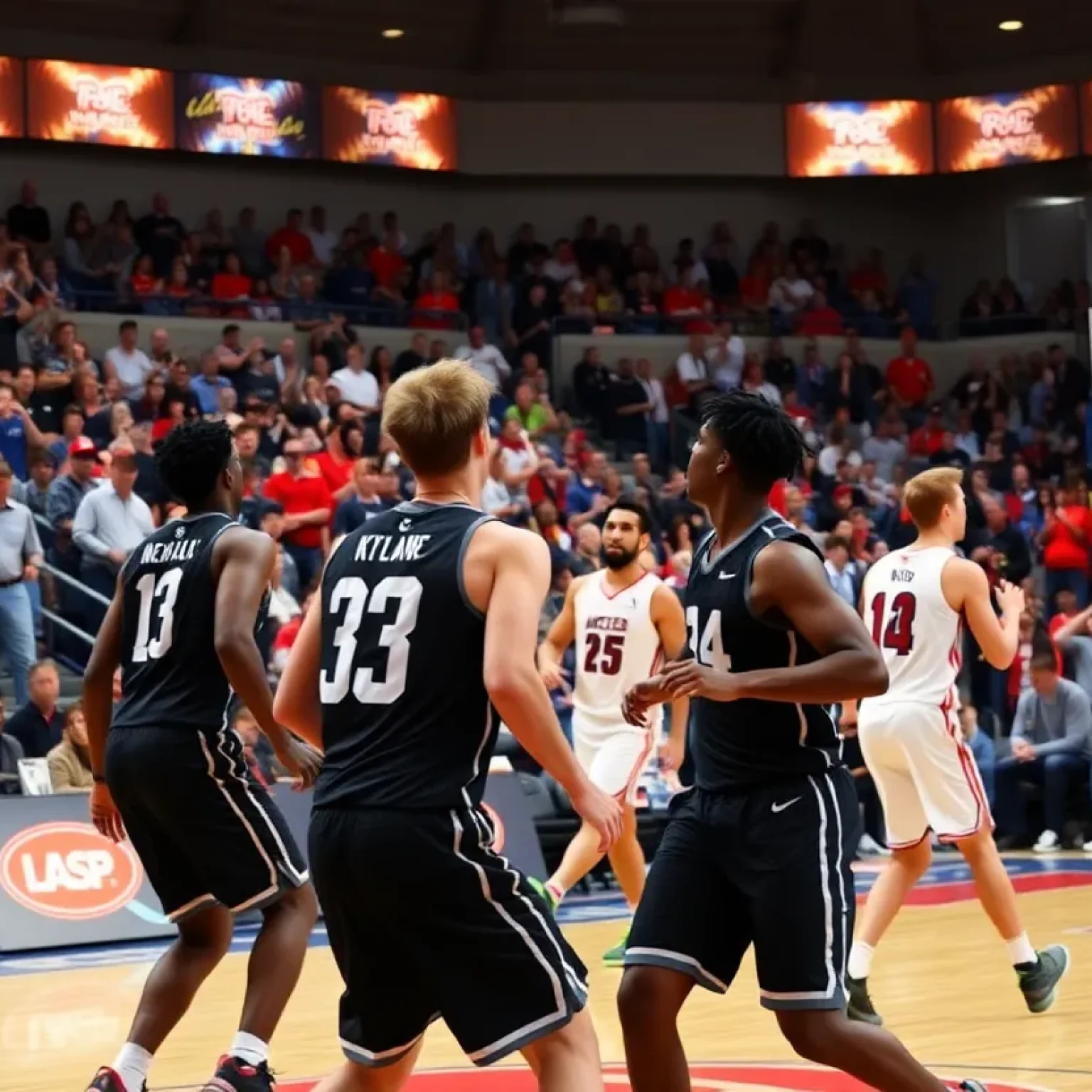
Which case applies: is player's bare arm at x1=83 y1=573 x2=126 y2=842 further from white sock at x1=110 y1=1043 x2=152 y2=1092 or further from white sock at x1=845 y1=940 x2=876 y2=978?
white sock at x1=845 y1=940 x2=876 y2=978

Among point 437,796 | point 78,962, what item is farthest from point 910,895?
point 437,796

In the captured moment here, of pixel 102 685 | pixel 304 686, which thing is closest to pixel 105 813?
pixel 102 685

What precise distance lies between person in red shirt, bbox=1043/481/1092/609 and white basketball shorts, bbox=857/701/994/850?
438 inches

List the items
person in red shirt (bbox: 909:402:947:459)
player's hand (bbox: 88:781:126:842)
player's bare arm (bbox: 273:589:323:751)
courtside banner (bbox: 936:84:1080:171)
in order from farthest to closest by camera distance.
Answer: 1. courtside banner (bbox: 936:84:1080:171)
2. person in red shirt (bbox: 909:402:947:459)
3. player's hand (bbox: 88:781:126:842)
4. player's bare arm (bbox: 273:589:323:751)

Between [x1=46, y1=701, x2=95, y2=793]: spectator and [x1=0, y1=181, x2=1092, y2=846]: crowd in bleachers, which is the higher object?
[x1=0, y1=181, x2=1092, y2=846]: crowd in bleachers

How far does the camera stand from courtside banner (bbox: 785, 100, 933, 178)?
29391 millimetres

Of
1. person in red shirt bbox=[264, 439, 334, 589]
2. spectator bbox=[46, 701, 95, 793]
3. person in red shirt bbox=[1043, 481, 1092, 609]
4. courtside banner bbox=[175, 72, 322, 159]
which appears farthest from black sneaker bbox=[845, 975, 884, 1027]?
courtside banner bbox=[175, 72, 322, 159]

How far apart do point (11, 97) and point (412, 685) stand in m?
21.3

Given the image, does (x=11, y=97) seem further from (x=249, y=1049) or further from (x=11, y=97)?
(x=249, y=1049)

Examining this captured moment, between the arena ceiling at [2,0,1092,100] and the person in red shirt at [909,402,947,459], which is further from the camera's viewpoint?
the arena ceiling at [2,0,1092,100]

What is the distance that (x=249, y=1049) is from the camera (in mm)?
6250

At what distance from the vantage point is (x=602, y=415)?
24516mm

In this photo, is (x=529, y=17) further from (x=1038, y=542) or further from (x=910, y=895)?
(x=910, y=895)

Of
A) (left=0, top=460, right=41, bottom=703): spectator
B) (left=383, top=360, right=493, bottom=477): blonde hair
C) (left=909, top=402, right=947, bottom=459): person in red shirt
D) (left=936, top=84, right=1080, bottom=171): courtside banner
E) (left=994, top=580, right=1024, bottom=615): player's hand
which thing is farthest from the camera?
(left=936, top=84, right=1080, bottom=171): courtside banner
